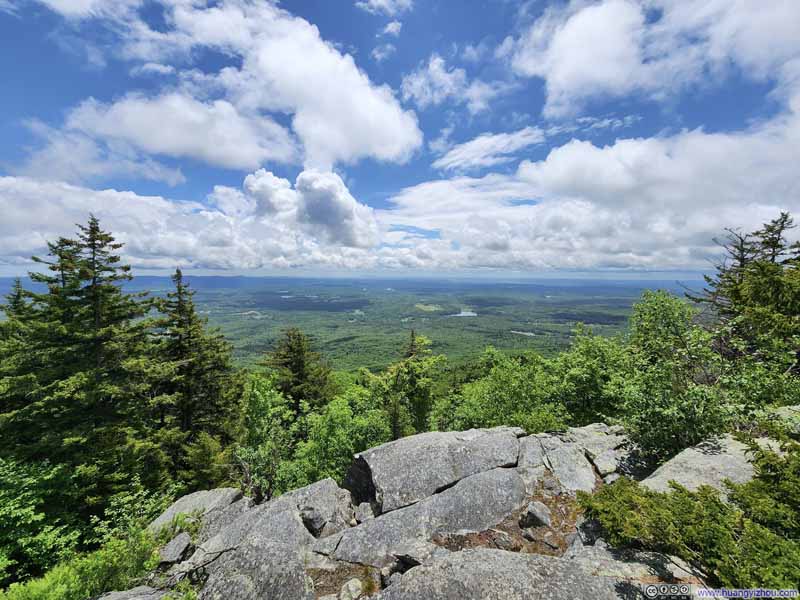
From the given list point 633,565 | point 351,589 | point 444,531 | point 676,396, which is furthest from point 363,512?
point 676,396

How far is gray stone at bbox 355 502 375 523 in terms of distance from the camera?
11.7 meters

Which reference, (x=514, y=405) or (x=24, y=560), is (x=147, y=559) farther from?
(x=514, y=405)

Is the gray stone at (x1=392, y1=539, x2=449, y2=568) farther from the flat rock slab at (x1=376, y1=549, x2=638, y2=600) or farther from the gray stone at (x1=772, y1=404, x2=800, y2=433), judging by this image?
the gray stone at (x1=772, y1=404, x2=800, y2=433)

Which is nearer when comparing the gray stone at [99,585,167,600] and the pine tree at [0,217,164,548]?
the gray stone at [99,585,167,600]

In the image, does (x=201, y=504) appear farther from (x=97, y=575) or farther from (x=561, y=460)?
(x=561, y=460)

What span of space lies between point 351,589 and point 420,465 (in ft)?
16.0

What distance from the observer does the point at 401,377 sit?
Answer: 24.4 m

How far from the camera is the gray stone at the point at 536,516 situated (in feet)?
30.0

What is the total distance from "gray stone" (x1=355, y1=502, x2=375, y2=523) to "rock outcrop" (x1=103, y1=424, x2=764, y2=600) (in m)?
0.05

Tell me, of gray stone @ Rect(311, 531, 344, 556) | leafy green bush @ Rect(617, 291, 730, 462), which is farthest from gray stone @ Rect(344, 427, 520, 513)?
leafy green bush @ Rect(617, 291, 730, 462)

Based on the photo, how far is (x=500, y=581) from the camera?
6.36m

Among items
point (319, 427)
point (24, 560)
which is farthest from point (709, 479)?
point (24, 560)

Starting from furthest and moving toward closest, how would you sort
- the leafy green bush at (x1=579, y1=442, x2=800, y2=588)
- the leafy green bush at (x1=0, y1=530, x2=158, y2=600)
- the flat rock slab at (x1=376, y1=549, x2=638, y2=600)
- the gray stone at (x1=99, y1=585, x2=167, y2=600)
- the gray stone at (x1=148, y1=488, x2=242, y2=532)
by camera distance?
the gray stone at (x1=148, y1=488, x2=242, y2=532) < the gray stone at (x1=99, y1=585, x2=167, y2=600) < the leafy green bush at (x1=0, y1=530, x2=158, y2=600) < the flat rock slab at (x1=376, y1=549, x2=638, y2=600) < the leafy green bush at (x1=579, y1=442, x2=800, y2=588)

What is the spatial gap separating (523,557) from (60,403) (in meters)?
23.4
